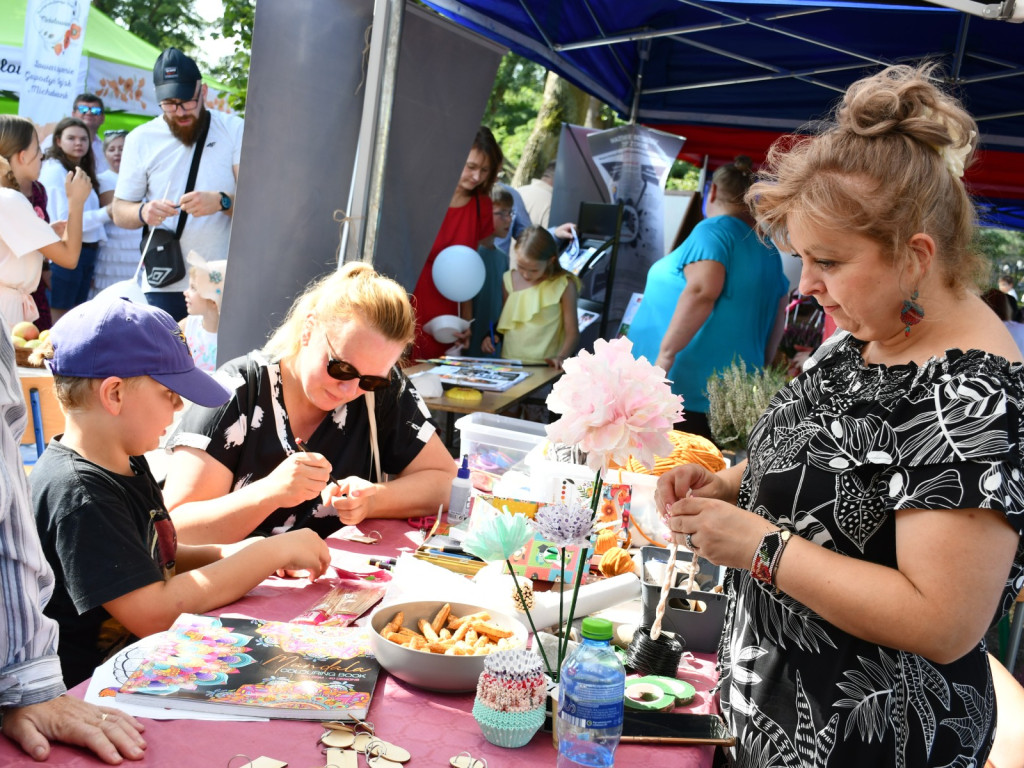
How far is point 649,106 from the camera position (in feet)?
23.0

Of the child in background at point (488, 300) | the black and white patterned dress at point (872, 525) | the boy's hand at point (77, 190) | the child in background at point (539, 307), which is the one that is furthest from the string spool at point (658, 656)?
the boy's hand at point (77, 190)

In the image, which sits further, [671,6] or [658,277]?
[671,6]

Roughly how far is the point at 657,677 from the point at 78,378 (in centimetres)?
124

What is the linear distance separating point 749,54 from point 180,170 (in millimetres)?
3814

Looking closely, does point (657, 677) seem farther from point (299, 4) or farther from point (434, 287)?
point (434, 287)

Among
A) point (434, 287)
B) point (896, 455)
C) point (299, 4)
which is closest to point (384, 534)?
point (896, 455)

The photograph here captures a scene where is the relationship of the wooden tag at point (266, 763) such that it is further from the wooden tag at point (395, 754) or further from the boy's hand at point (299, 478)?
the boy's hand at point (299, 478)

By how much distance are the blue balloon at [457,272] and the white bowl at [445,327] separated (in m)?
0.14

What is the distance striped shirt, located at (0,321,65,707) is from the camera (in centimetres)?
113

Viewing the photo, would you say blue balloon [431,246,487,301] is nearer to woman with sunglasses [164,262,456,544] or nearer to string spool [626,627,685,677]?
woman with sunglasses [164,262,456,544]

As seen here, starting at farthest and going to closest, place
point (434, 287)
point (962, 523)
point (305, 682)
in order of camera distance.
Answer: point (434, 287), point (305, 682), point (962, 523)

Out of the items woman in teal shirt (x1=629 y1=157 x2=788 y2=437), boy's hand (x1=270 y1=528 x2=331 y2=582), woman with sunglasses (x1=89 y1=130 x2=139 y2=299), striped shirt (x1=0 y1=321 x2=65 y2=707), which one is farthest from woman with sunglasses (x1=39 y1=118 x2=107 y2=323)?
striped shirt (x1=0 y1=321 x2=65 y2=707)

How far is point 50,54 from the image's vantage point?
581 centimetres

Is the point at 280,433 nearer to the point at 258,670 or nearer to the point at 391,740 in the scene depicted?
the point at 258,670
